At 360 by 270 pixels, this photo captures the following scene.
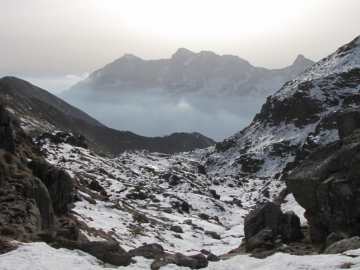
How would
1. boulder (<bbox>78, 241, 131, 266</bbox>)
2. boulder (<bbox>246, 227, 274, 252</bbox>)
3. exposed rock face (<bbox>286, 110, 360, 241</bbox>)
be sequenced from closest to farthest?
boulder (<bbox>78, 241, 131, 266</bbox>), exposed rock face (<bbox>286, 110, 360, 241</bbox>), boulder (<bbox>246, 227, 274, 252</bbox>)

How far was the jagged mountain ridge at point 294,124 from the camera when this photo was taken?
13364cm

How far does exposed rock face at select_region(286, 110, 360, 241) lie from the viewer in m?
20.2

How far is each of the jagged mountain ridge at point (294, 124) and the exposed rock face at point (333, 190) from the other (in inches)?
4010

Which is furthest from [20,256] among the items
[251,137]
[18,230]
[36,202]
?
[251,137]

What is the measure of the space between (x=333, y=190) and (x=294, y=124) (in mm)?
139188

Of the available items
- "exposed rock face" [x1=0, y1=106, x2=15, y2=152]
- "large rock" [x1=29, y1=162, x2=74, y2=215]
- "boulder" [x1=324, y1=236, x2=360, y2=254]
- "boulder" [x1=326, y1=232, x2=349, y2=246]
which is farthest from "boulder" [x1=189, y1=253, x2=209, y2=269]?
"exposed rock face" [x1=0, y1=106, x2=15, y2=152]

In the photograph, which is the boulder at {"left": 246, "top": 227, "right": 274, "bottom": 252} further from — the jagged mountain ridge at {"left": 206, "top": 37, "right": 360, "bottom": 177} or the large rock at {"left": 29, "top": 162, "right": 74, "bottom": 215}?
the jagged mountain ridge at {"left": 206, "top": 37, "right": 360, "bottom": 177}

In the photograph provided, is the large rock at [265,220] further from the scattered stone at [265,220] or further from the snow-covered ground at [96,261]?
the snow-covered ground at [96,261]

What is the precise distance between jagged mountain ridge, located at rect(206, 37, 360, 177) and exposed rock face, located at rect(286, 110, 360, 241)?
334 ft

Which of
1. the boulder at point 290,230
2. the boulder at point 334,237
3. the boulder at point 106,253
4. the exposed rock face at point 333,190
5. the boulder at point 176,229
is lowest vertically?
the boulder at point 176,229

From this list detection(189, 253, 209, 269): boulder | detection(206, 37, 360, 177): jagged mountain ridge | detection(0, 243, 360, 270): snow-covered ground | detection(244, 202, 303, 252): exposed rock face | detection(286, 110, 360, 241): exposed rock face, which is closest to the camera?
detection(0, 243, 360, 270): snow-covered ground

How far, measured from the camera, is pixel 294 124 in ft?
502

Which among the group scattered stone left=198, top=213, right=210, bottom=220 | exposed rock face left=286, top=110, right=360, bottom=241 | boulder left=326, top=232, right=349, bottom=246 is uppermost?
exposed rock face left=286, top=110, right=360, bottom=241

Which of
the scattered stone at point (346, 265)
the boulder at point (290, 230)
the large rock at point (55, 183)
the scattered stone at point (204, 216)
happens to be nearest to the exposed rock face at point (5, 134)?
the large rock at point (55, 183)
